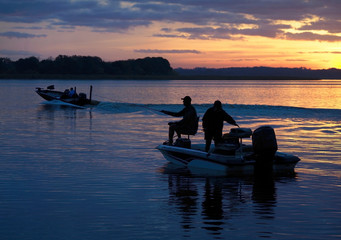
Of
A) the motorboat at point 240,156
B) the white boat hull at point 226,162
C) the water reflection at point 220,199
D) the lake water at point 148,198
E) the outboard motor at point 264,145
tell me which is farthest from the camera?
the white boat hull at point 226,162

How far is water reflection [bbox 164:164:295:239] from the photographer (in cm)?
837

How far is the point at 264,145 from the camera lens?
1231 centimetres

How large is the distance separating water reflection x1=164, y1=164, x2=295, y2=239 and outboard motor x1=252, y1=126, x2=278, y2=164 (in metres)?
0.48

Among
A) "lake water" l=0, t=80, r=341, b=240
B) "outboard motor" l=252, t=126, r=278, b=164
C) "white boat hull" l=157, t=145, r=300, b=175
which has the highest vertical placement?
"outboard motor" l=252, t=126, r=278, b=164

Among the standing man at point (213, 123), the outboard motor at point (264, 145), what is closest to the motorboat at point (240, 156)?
the outboard motor at point (264, 145)

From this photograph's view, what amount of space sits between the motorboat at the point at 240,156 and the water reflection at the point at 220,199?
0.91 ft

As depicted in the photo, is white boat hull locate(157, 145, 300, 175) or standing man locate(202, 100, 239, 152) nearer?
white boat hull locate(157, 145, 300, 175)

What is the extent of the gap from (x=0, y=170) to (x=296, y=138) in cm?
1365

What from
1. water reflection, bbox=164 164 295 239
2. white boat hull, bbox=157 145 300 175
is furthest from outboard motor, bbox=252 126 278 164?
water reflection, bbox=164 164 295 239

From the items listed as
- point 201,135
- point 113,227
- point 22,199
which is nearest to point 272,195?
point 113,227

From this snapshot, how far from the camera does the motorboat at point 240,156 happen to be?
12.4 m

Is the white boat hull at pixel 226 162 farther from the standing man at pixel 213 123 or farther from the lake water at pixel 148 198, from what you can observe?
the standing man at pixel 213 123

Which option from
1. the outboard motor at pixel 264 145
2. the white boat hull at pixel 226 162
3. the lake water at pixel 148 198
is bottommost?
the lake water at pixel 148 198

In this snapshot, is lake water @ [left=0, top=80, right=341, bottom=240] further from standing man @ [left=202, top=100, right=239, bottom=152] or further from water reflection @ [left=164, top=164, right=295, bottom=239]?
standing man @ [left=202, top=100, right=239, bottom=152]
